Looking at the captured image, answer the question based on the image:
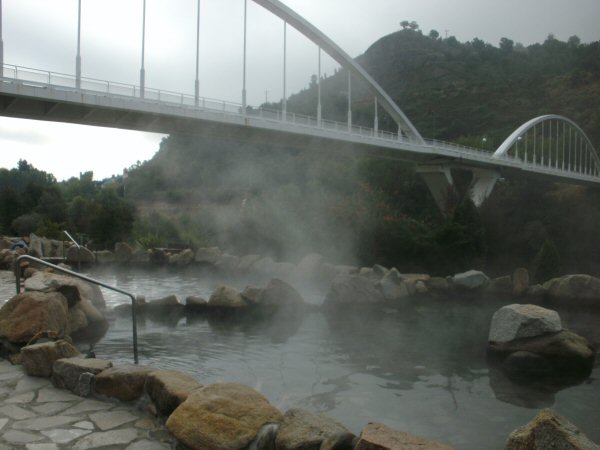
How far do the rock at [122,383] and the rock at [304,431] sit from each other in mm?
1184

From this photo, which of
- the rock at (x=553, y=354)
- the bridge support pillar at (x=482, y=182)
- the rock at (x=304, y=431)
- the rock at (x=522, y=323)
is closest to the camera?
the rock at (x=304, y=431)

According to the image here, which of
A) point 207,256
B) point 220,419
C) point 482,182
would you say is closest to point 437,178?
point 482,182

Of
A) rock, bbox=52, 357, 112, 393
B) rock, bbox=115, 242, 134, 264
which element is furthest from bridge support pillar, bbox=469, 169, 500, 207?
rock, bbox=52, 357, 112, 393

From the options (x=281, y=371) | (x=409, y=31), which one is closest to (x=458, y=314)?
→ (x=281, y=371)

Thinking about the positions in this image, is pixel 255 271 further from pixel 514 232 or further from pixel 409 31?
pixel 409 31

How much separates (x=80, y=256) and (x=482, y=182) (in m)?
25.7

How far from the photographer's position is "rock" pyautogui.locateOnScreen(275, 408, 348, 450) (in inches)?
121

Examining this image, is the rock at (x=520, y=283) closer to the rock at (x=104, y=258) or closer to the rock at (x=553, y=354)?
the rock at (x=553, y=354)

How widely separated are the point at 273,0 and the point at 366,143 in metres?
7.97

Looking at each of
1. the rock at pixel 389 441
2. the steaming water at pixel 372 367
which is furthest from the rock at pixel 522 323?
the rock at pixel 389 441

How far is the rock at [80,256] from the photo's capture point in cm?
1700

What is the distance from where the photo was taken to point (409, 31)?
289ft

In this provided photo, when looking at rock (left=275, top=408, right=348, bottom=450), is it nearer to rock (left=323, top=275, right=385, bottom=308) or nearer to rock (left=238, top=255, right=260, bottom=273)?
rock (left=323, top=275, right=385, bottom=308)

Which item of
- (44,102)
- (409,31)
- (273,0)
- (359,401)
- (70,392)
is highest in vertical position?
(409,31)
